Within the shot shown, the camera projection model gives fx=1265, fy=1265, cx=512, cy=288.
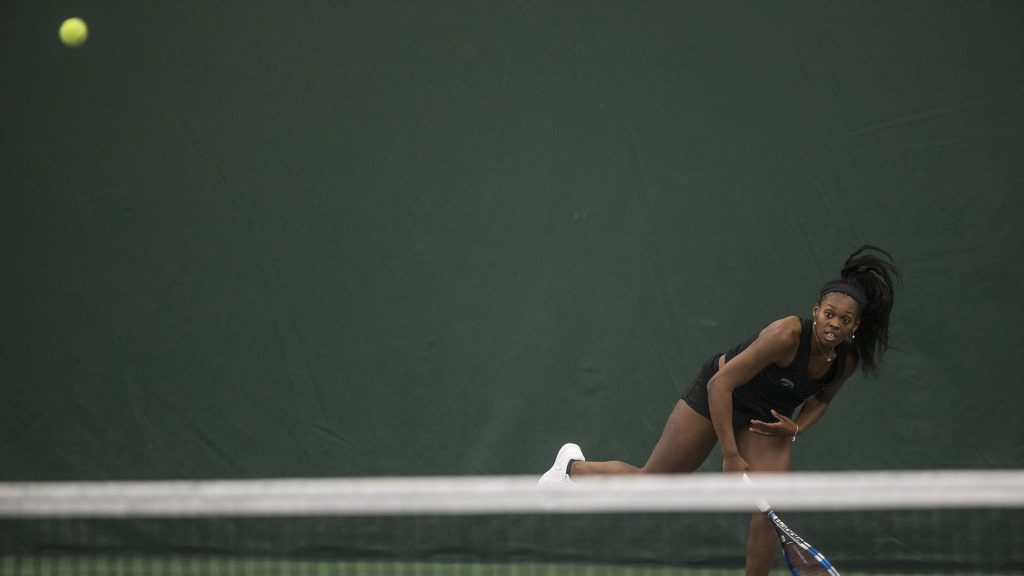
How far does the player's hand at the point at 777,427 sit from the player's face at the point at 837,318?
0.27 meters

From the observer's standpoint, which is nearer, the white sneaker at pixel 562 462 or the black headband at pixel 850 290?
the black headband at pixel 850 290

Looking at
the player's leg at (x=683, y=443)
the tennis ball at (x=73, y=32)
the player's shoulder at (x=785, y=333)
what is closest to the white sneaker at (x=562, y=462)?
the player's leg at (x=683, y=443)

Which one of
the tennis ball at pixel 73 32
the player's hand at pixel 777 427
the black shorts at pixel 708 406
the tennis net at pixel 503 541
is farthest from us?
the tennis ball at pixel 73 32

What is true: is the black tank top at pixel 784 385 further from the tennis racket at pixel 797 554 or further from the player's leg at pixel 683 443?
the tennis racket at pixel 797 554

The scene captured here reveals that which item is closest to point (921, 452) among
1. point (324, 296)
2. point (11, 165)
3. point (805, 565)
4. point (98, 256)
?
point (805, 565)

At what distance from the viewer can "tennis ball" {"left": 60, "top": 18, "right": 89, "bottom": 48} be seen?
5.14m

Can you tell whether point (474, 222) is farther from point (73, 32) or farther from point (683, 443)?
point (73, 32)

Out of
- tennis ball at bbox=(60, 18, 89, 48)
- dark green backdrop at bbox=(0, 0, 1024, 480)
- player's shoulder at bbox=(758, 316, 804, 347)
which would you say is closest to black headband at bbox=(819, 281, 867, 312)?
player's shoulder at bbox=(758, 316, 804, 347)

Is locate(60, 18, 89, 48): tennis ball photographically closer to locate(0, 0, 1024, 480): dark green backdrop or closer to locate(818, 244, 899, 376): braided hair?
locate(0, 0, 1024, 480): dark green backdrop

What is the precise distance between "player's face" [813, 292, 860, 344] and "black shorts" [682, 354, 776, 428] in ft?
1.18

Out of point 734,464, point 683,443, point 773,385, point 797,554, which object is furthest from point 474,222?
point 797,554

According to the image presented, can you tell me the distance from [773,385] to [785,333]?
231 mm

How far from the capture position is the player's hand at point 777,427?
3.73 meters

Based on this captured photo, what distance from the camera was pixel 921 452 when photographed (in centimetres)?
457
